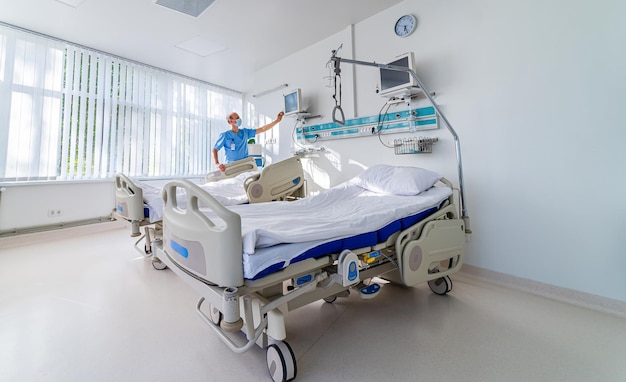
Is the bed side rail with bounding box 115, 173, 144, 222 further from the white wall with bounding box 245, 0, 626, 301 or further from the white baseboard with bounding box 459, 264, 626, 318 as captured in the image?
the white baseboard with bounding box 459, 264, 626, 318

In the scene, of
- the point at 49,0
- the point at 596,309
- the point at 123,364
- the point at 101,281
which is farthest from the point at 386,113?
the point at 49,0

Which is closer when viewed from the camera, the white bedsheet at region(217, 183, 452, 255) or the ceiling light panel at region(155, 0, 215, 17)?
the white bedsheet at region(217, 183, 452, 255)

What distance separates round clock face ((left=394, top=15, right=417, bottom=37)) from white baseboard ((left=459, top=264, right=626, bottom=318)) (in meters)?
2.45

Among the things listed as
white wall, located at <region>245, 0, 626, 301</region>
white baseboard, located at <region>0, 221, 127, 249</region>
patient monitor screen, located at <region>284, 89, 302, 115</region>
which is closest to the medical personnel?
patient monitor screen, located at <region>284, 89, 302, 115</region>

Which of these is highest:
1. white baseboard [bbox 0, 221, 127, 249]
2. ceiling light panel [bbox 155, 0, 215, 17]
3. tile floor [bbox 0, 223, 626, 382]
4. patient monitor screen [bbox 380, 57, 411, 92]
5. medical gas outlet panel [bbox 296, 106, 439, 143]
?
ceiling light panel [bbox 155, 0, 215, 17]

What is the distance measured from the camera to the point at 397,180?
2.17m

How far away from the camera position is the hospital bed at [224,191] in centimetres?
232

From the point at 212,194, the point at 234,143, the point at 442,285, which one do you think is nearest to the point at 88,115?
the point at 234,143

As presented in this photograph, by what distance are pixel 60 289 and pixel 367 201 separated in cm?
256

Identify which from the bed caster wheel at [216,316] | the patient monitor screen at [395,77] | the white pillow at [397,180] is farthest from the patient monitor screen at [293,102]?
the bed caster wheel at [216,316]

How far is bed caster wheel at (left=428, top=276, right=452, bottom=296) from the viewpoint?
2018mm

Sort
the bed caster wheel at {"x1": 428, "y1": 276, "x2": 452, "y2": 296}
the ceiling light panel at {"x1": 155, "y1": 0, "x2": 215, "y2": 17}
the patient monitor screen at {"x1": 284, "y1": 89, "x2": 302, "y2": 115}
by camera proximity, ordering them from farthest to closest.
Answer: the patient monitor screen at {"x1": 284, "y1": 89, "x2": 302, "y2": 115} → the ceiling light panel at {"x1": 155, "y1": 0, "x2": 215, "y2": 17} → the bed caster wheel at {"x1": 428, "y1": 276, "x2": 452, "y2": 296}

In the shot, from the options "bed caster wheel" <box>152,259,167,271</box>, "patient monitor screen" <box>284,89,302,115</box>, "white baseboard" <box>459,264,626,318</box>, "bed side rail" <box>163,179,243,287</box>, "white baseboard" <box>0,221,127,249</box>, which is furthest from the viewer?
"patient monitor screen" <box>284,89,302,115</box>

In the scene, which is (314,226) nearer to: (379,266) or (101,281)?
(379,266)
